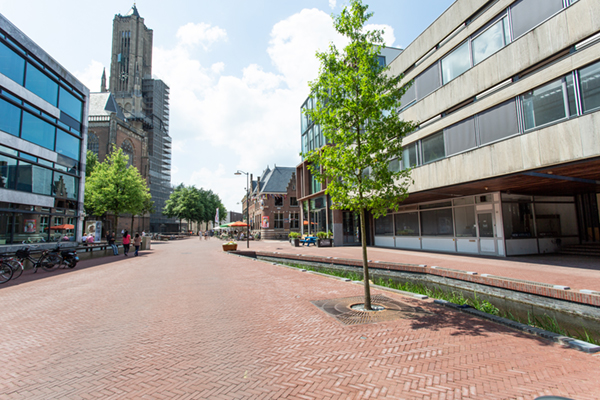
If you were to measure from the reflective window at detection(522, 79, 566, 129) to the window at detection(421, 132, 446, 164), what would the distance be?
14.7ft

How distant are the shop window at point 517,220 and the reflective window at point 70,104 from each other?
2773 cm

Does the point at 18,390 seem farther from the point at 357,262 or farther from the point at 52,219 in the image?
the point at 52,219

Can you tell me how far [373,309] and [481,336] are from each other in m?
2.09

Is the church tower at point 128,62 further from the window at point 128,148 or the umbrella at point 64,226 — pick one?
the umbrella at point 64,226

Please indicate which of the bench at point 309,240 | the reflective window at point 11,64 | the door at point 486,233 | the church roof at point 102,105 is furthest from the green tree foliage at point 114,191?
the door at point 486,233

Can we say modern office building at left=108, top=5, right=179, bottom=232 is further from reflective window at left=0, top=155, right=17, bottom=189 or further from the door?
the door

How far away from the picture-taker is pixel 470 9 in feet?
47.8

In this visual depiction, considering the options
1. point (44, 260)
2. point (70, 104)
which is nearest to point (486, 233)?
point (44, 260)

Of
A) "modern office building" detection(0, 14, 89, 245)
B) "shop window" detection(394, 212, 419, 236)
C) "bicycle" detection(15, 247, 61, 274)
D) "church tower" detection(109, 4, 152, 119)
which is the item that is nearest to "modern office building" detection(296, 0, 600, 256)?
"shop window" detection(394, 212, 419, 236)

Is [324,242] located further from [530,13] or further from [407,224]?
[530,13]

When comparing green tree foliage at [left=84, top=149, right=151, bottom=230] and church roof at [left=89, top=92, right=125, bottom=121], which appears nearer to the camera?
green tree foliage at [left=84, top=149, right=151, bottom=230]

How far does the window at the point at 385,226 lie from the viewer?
2374 cm

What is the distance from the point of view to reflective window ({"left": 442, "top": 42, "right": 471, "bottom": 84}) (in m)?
14.9

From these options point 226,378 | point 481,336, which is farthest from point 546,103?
point 226,378
